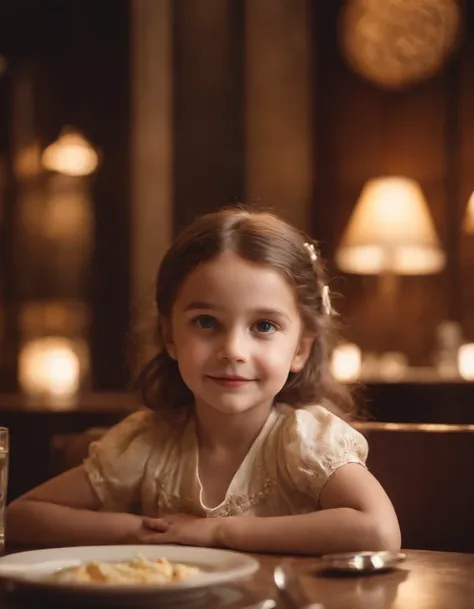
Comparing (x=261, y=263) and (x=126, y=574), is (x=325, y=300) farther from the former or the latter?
(x=126, y=574)

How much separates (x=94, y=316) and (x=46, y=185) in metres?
0.72

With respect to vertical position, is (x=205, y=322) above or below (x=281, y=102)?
below

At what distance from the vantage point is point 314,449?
4.71ft

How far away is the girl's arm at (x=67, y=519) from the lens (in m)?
1.38

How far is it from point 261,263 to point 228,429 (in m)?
0.22

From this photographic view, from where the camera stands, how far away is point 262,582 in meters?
1.04

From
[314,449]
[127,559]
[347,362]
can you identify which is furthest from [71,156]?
[127,559]

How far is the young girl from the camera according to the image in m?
1.38

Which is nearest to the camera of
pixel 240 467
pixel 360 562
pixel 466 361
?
pixel 360 562

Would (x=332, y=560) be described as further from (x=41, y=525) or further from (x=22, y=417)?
(x=22, y=417)

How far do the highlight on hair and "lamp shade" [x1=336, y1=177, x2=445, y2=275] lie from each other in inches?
137

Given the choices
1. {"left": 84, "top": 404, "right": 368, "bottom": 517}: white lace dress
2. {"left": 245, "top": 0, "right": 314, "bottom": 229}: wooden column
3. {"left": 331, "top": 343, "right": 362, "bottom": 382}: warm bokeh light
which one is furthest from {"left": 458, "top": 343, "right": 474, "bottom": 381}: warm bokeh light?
{"left": 84, "top": 404, "right": 368, "bottom": 517}: white lace dress

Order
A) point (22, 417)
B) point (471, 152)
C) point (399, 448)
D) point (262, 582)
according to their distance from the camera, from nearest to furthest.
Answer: point (262, 582)
point (399, 448)
point (22, 417)
point (471, 152)

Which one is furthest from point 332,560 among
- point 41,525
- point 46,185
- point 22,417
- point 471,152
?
point 46,185
